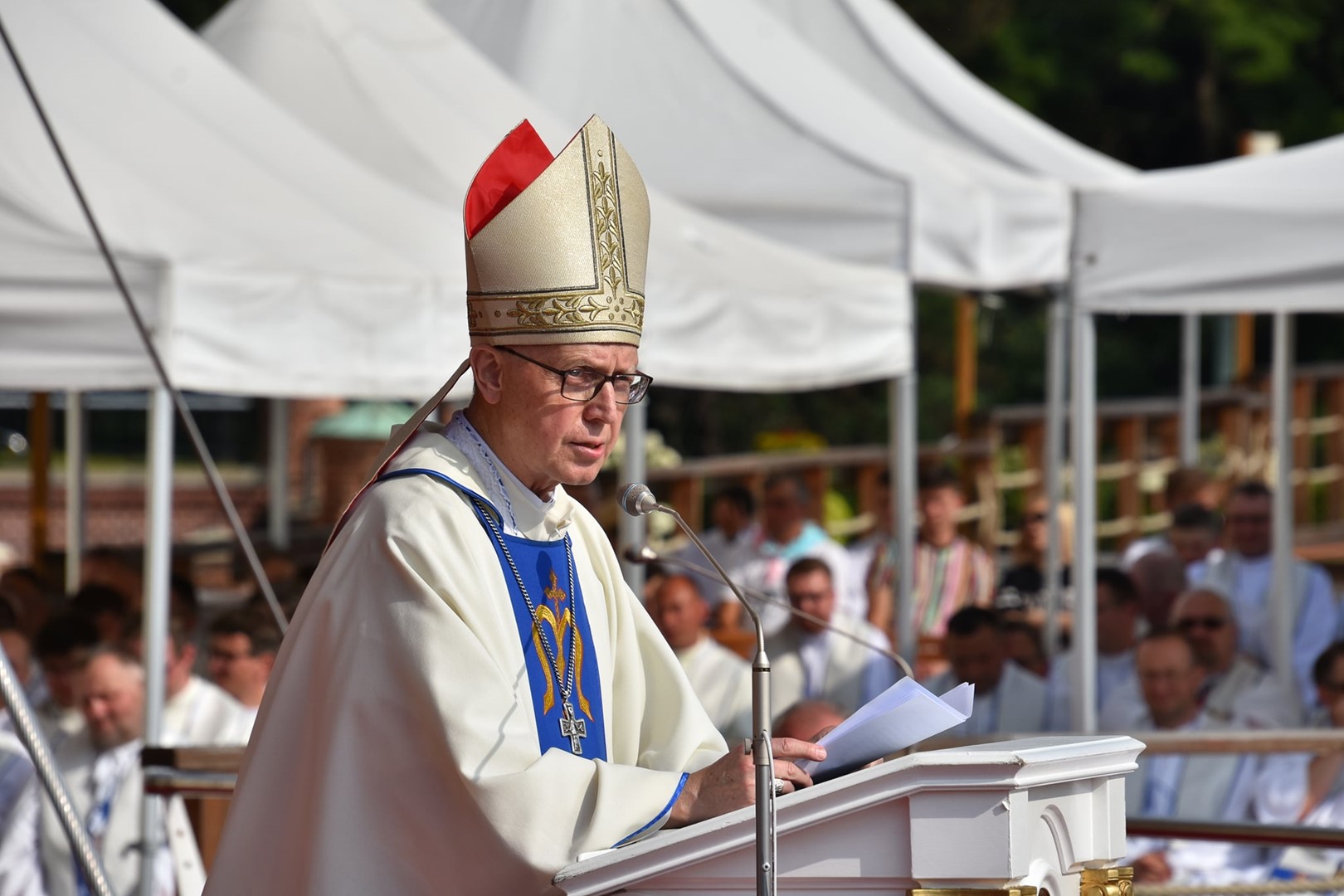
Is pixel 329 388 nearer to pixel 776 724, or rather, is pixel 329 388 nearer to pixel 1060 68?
pixel 776 724

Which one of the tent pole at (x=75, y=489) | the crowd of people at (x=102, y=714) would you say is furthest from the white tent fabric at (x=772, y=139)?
the tent pole at (x=75, y=489)

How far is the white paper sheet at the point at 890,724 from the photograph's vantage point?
253 cm

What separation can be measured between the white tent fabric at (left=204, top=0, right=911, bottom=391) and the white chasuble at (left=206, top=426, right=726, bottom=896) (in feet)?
9.96

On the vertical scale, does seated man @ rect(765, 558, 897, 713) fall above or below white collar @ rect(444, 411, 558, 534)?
below

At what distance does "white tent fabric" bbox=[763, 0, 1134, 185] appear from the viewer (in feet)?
28.1

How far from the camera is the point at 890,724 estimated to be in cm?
258

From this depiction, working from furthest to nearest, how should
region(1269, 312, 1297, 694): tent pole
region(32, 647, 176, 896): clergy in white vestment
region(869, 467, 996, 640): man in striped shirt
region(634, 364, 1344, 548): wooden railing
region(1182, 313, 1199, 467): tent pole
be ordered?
region(634, 364, 1344, 548): wooden railing, region(1182, 313, 1199, 467): tent pole, region(869, 467, 996, 640): man in striped shirt, region(1269, 312, 1297, 694): tent pole, region(32, 647, 176, 896): clergy in white vestment

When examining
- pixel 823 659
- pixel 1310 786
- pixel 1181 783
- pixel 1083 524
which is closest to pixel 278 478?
pixel 823 659

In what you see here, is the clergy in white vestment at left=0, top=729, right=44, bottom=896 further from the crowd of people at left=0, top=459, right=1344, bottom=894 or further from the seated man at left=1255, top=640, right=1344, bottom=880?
the seated man at left=1255, top=640, right=1344, bottom=880

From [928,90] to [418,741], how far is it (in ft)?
24.0

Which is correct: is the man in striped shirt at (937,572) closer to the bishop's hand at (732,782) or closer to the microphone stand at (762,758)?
the bishop's hand at (732,782)

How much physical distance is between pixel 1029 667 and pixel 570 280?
490 cm

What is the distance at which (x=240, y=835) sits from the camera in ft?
8.91

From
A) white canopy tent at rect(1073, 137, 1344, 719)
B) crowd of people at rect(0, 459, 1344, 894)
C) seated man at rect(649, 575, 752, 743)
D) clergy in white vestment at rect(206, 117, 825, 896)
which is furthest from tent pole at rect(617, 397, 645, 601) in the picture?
clergy in white vestment at rect(206, 117, 825, 896)
